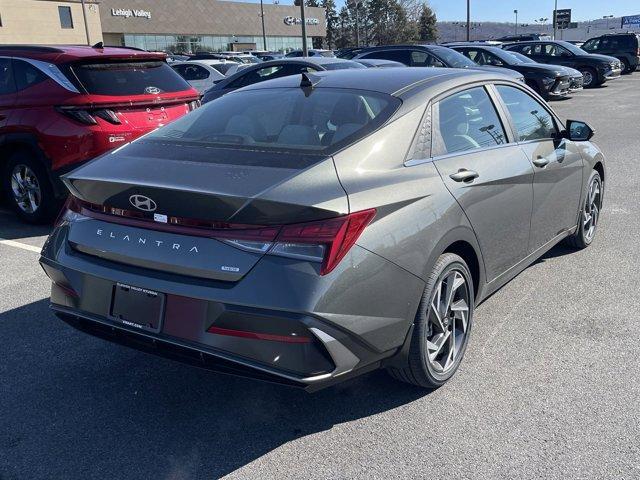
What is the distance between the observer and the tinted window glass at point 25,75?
265 inches

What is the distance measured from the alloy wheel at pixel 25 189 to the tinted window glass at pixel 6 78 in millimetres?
805

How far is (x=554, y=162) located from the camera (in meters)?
4.61

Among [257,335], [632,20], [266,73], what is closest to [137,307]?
[257,335]

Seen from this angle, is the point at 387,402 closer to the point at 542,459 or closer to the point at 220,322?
the point at 542,459

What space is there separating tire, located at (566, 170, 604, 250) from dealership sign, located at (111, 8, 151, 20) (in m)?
66.1

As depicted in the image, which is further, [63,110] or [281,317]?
[63,110]

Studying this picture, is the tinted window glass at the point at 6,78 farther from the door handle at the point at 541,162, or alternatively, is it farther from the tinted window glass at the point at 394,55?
the tinted window glass at the point at 394,55

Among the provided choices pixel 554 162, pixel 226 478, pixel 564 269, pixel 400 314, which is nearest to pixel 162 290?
pixel 226 478

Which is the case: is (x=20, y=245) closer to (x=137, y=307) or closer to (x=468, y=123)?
(x=137, y=307)

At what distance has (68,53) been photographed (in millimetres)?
6805

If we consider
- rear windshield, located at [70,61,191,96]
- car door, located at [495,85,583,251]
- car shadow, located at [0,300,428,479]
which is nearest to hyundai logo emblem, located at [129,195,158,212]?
car shadow, located at [0,300,428,479]

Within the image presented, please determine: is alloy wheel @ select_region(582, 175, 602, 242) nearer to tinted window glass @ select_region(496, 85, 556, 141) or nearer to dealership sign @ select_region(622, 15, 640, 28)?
tinted window glass @ select_region(496, 85, 556, 141)

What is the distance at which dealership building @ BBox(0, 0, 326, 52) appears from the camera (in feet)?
185

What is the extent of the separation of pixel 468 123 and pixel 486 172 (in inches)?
13.1
